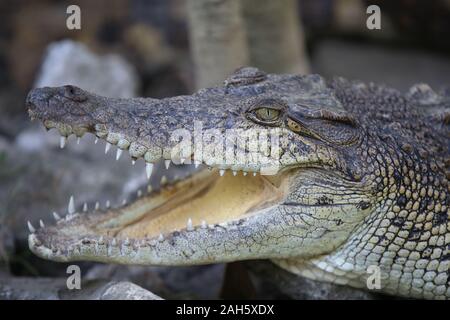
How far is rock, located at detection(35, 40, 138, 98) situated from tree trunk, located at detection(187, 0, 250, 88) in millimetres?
1644

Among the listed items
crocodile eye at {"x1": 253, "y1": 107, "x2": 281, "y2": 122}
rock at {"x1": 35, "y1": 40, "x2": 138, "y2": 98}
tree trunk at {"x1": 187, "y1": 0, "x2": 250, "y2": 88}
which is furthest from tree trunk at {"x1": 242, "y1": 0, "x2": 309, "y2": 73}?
crocodile eye at {"x1": 253, "y1": 107, "x2": 281, "y2": 122}

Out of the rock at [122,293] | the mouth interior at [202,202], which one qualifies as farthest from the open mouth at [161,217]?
the rock at [122,293]

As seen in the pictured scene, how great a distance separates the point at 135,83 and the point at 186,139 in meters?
3.54

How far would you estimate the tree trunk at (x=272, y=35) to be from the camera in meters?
5.31

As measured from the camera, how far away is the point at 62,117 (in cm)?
300

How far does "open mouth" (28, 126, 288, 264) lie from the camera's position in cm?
315

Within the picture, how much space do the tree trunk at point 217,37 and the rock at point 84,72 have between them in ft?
5.39

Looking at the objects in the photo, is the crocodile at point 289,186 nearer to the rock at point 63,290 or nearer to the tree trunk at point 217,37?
the rock at point 63,290

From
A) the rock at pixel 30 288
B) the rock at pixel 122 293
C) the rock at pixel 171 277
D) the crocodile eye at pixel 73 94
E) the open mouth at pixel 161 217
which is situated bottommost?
the rock at pixel 171 277

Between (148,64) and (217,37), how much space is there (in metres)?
2.38

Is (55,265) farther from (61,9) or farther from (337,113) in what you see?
(61,9)

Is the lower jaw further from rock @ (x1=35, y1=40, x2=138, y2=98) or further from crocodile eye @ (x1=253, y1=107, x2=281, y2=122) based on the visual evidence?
rock @ (x1=35, y1=40, x2=138, y2=98)

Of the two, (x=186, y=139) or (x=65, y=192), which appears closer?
(x=186, y=139)
